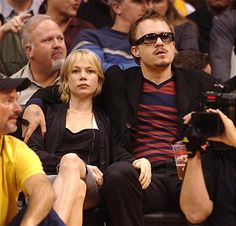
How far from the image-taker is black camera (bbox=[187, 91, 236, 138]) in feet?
10.3

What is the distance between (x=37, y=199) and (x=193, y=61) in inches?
64.0

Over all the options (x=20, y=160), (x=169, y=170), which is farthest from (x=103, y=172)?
(x=20, y=160)

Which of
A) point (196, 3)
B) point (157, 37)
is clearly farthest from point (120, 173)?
point (196, 3)

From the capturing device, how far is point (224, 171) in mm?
3289

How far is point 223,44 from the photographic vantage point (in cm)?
519

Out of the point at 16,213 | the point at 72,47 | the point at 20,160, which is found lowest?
the point at 16,213

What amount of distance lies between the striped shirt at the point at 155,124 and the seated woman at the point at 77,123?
0.55ft

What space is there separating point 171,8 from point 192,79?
1233 mm

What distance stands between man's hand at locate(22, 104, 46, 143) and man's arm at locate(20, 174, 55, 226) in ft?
2.23

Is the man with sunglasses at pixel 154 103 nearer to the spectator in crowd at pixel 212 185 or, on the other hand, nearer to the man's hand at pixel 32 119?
the man's hand at pixel 32 119

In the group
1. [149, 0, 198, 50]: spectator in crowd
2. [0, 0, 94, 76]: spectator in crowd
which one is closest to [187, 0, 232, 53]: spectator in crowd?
[149, 0, 198, 50]: spectator in crowd

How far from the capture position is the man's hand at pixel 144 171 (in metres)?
3.74

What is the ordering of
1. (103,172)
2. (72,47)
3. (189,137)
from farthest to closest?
(72,47), (103,172), (189,137)

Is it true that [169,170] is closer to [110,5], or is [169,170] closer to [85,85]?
[85,85]
